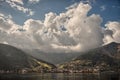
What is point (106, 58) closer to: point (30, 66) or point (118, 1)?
point (30, 66)

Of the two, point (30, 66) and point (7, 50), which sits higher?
point (7, 50)

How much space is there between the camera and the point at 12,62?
13462cm

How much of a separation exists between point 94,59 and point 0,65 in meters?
95.1

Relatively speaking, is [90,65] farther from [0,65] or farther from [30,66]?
[0,65]

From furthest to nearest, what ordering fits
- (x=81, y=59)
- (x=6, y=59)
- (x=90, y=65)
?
(x=81, y=59) → (x=90, y=65) → (x=6, y=59)

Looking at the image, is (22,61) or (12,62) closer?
(12,62)

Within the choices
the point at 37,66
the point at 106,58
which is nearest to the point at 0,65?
the point at 37,66

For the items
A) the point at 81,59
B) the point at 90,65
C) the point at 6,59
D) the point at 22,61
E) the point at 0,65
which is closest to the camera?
the point at 0,65

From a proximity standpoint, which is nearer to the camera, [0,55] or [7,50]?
[0,55]

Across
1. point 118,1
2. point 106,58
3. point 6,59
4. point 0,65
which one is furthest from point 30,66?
point 118,1

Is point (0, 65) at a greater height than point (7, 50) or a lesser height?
lesser

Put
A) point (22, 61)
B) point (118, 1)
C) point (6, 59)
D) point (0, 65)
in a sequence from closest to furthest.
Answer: point (118, 1)
point (0, 65)
point (6, 59)
point (22, 61)

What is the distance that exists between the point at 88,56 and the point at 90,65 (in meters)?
30.5

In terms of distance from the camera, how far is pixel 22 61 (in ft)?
471
